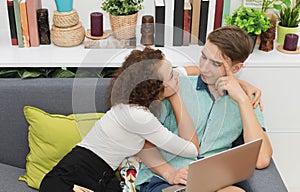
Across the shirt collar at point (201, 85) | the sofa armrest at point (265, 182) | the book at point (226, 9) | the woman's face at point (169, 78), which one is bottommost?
the sofa armrest at point (265, 182)

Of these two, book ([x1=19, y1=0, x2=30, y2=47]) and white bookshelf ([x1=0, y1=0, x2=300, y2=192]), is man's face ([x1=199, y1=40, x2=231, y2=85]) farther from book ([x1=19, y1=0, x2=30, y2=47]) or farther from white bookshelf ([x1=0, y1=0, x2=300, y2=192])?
book ([x1=19, y1=0, x2=30, y2=47])

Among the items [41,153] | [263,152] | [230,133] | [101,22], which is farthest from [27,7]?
[263,152]

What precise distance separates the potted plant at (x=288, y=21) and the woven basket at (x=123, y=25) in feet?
2.18

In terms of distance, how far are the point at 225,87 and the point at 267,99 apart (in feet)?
1.40

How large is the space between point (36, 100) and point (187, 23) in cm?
74

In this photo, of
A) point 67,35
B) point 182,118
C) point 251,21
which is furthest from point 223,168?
point 67,35

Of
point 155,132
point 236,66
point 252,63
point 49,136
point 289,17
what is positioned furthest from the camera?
point 289,17

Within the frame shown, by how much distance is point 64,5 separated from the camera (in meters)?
2.20

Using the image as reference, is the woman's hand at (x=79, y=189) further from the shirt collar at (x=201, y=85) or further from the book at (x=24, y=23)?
the book at (x=24, y=23)

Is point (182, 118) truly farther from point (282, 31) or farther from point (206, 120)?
point (282, 31)

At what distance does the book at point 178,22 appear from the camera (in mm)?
2199

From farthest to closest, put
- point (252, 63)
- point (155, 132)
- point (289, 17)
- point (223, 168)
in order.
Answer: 1. point (289, 17)
2. point (252, 63)
3. point (155, 132)
4. point (223, 168)

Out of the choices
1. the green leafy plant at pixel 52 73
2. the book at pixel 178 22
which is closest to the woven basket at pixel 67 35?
the green leafy plant at pixel 52 73

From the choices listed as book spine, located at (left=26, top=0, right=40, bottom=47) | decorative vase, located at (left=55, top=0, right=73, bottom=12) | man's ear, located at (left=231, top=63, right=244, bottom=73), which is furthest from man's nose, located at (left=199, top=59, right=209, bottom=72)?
book spine, located at (left=26, top=0, right=40, bottom=47)
